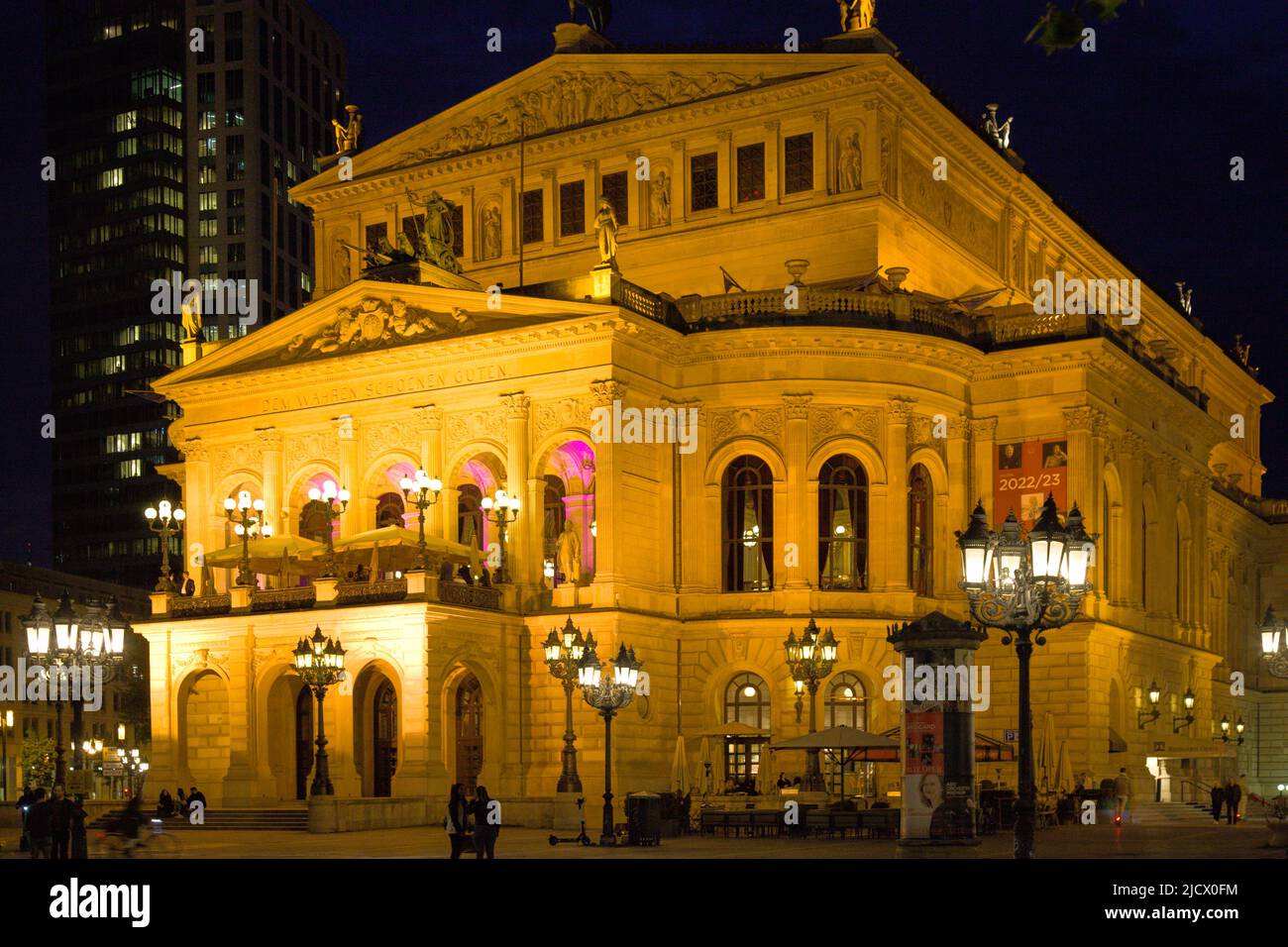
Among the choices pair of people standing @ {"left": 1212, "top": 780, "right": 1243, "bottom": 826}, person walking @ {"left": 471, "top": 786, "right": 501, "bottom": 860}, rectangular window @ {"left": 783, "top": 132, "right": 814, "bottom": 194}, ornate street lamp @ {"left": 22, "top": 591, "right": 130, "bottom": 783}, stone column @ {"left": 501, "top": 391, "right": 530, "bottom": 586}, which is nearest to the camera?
person walking @ {"left": 471, "top": 786, "right": 501, "bottom": 860}

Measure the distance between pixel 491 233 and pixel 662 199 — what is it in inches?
288

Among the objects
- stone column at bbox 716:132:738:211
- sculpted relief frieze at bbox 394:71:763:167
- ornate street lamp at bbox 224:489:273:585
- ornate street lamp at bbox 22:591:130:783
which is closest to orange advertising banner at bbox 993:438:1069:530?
stone column at bbox 716:132:738:211

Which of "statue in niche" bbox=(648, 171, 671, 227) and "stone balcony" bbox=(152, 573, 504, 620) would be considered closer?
"stone balcony" bbox=(152, 573, 504, 620)

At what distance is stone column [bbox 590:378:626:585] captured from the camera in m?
56.9

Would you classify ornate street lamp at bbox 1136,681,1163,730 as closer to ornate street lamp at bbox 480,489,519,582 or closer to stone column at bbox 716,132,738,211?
stone column at bbox 716,132,738,211

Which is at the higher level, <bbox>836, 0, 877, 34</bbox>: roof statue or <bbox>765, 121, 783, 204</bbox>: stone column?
<bbox>836, 0, 877, 34</bbox>: roof statue

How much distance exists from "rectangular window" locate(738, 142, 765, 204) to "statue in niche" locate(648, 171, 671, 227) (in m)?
2.73

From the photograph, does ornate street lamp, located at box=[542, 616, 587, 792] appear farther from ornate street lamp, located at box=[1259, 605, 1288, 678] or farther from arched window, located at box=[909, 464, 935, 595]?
ornate street lamp, located at box=[1259, 605, 1288, 678]

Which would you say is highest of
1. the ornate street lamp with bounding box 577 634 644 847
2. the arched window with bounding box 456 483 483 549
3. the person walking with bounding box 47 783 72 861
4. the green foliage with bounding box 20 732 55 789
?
the arched window with bounding box 456 483 483 549

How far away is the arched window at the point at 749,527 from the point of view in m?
59.9

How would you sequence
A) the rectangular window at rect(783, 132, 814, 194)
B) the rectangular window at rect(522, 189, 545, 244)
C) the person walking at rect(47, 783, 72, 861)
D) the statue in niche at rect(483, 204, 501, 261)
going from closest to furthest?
the person walking at rect(47, 783, 72, 861), the rectangular window at rect(783, 132, 814, 194), the rectangular window at rect(522, 189, 545, 244), the statue in niche at rect(483, 204, 501, 261)
